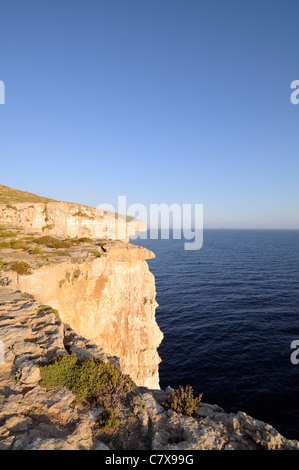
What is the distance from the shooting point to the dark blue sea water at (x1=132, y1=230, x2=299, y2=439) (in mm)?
28703

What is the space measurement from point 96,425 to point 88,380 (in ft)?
6.45

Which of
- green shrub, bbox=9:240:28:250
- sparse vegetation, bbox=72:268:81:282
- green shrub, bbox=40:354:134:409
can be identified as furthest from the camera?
green shrub, bbox=9:240:28:250

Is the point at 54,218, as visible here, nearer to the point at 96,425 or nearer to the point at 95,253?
the point at 95,253

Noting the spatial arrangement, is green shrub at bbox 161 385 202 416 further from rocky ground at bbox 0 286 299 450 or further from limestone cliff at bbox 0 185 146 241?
limestone cliff at bbox 0 185 146 241

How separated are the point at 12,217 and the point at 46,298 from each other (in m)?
21.3

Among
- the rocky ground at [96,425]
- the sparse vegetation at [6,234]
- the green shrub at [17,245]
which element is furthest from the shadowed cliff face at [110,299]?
the sparse vegetation at [6,234]

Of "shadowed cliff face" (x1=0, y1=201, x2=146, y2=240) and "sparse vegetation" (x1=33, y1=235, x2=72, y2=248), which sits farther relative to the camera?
"shadowed cliff face" (x1=0, y1=201, x2=146, y2=240)

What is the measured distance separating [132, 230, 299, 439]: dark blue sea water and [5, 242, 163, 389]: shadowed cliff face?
850 cm

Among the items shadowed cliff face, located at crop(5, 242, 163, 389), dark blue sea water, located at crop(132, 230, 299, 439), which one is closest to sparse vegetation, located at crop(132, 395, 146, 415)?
shadowed cliff face, located at crop(5, 242, 163, 389)

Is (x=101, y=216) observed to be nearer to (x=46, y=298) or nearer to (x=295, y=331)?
(x=46, y=298)
